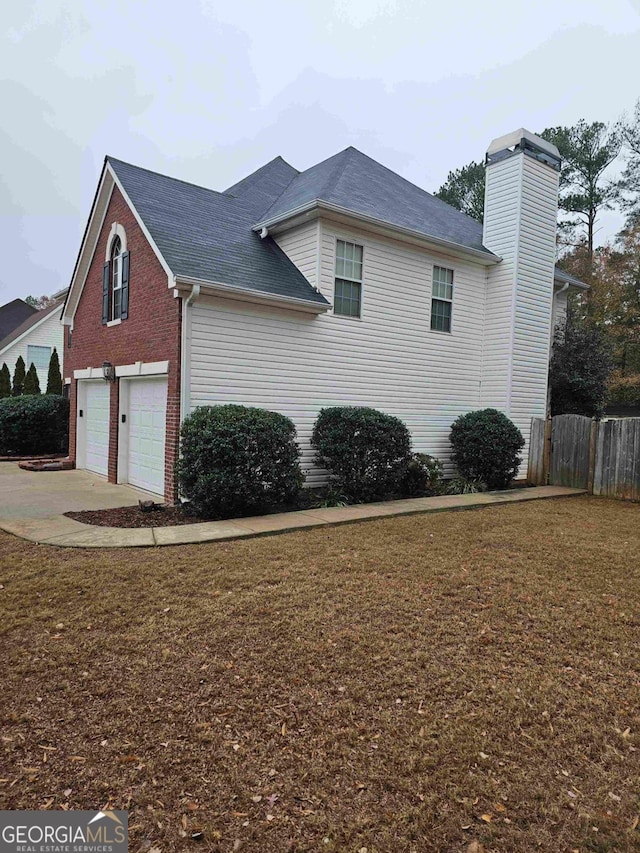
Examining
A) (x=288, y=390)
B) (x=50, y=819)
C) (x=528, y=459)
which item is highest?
(x=288, y=390)

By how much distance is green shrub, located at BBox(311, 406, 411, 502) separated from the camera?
886cm

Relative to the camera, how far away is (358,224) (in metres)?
10.0

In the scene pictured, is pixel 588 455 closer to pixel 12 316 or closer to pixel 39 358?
pixel 39 358

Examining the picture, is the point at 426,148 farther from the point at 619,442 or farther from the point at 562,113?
the point at 619,442

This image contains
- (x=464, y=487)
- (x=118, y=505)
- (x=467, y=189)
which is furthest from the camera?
(x=467, y=189)

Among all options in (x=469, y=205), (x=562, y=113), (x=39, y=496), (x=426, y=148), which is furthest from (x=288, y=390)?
(x=426, y=148)

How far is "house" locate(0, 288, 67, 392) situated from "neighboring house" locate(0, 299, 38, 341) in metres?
3.41

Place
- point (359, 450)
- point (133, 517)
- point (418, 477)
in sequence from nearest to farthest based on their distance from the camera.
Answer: point (133, 517), point (359, 450), point (418, 477)

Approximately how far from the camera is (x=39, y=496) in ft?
28.9

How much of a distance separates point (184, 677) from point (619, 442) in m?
9.74

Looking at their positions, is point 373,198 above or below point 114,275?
above

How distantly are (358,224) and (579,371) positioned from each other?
314 inches

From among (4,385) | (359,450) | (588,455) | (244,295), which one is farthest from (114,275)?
(4,385)

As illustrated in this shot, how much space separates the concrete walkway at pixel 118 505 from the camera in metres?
6.12
